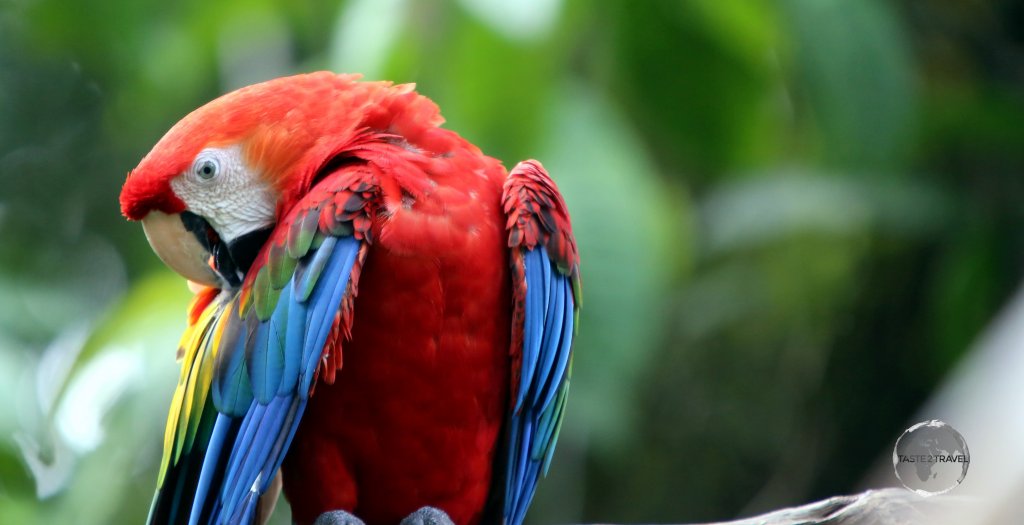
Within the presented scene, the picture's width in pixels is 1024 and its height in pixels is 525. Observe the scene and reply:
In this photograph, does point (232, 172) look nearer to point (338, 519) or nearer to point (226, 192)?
point (226, 192)

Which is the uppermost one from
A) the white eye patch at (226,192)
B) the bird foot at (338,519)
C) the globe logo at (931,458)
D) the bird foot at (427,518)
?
the white eye patch at (226,192)

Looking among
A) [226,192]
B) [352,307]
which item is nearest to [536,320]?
[352,307]

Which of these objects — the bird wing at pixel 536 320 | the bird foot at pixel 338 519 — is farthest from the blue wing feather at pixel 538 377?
the bird foot at pixel 338 519

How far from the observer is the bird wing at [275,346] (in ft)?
3.67

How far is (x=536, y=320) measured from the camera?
121cm

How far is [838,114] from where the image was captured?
191cm

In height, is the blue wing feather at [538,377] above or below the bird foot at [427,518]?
above

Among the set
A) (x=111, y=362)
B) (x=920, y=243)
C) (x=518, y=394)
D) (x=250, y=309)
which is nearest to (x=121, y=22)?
(x=111, y=362)

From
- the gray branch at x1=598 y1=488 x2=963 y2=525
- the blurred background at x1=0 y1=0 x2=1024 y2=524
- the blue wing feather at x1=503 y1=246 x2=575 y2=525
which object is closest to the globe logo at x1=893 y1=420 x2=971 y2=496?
the gray branch at x1=598 y1=488 x2=963 y2=525

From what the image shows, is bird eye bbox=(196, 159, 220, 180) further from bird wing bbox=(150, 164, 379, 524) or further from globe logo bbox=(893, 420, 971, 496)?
globe logo bbox=(893, 420, 971, 496)

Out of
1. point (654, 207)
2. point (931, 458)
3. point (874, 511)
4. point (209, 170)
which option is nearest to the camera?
point (931, 458)

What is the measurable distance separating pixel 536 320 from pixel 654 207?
61 centimetres

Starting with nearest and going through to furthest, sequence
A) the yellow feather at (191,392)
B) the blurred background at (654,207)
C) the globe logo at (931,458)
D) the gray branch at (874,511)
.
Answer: the globe logo at (931,458)
the gray branch at (874,511)
the yellow feather at (191,392)
the blurred background at (654,207)

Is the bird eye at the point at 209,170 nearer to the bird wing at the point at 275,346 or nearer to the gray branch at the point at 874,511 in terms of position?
the bird wing at the point at 275,346
